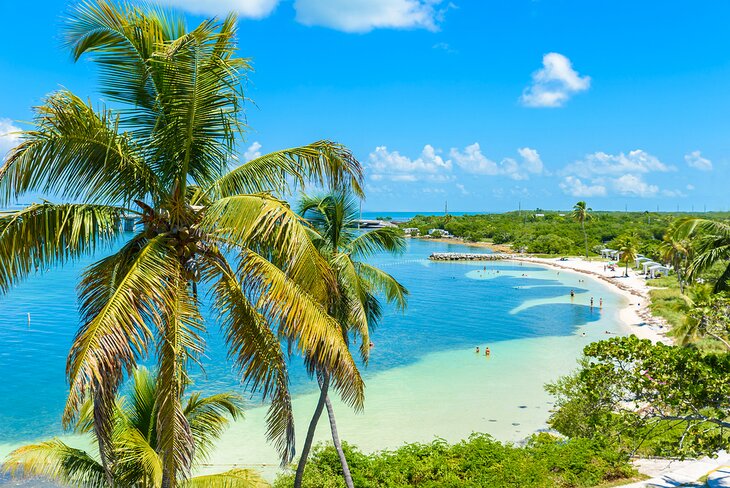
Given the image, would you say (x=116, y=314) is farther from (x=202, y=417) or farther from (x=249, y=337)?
(x=202, y=417)

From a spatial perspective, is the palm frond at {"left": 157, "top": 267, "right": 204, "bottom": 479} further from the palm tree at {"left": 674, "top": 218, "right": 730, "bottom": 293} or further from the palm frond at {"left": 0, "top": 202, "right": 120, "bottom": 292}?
the palm tree at {"left": 674, "top": 218, "right": 730, "bottom": 293}

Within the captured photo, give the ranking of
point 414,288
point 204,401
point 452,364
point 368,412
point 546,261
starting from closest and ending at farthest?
point 204,401 < point 368,412 < point 452,364 < point 414,288 < point 546,261

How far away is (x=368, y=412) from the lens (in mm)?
25250

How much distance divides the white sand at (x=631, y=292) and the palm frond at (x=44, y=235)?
30756mm

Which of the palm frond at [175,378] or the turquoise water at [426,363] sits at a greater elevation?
the palm frond at [175,378]

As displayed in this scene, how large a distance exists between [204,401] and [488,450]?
9201 mm

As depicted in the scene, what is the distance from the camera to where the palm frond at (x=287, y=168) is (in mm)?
6195

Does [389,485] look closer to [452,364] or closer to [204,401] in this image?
[204,401]

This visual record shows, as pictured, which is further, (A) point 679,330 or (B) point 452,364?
(B) point 452,364

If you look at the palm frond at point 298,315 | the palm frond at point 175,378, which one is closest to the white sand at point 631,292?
the palm frond at point 298,315

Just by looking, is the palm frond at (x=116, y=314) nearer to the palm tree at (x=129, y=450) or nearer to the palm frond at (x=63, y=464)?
the palm tree at (x=129, y=450)

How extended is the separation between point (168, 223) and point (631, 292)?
62.3m

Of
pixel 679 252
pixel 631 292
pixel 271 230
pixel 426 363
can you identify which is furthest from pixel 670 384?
pixel 631 292

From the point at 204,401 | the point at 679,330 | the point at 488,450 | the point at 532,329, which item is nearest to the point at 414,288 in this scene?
the point at 532,329
